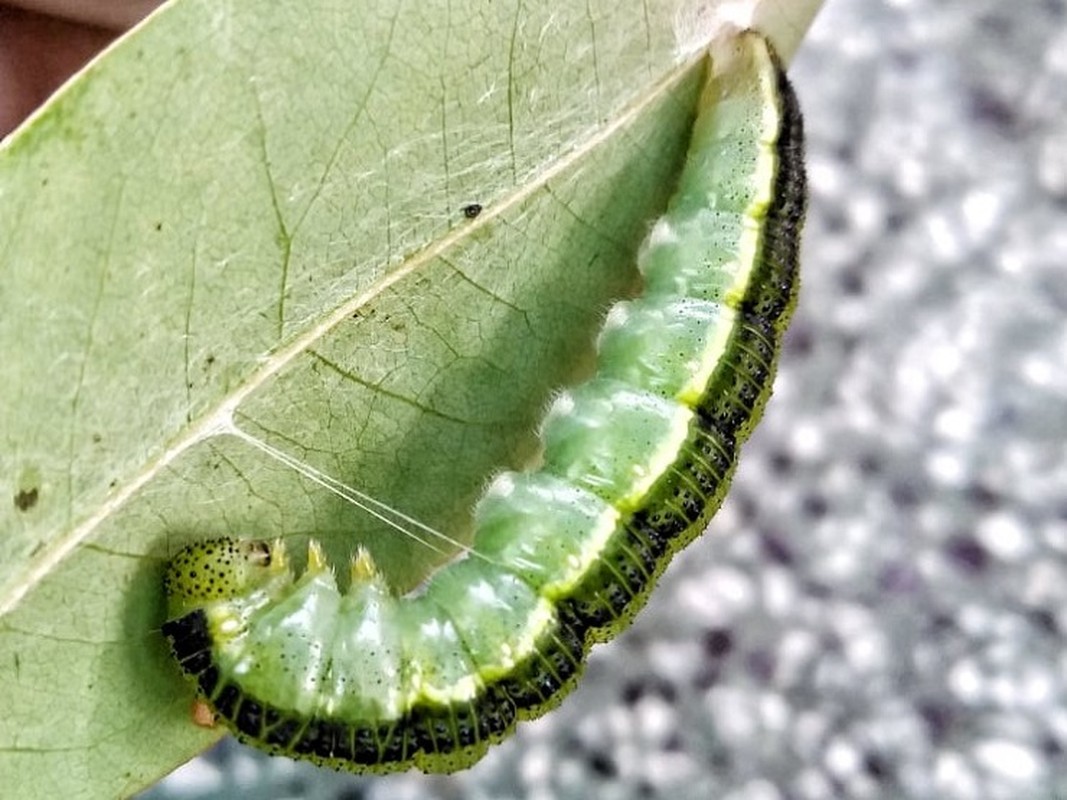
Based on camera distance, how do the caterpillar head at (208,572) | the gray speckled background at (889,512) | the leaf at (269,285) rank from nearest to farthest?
A: the leaf at (269,285), the caterpillar head at (208,572), the gray speckled background at (889,512)

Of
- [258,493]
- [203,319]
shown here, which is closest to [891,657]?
[258,493]

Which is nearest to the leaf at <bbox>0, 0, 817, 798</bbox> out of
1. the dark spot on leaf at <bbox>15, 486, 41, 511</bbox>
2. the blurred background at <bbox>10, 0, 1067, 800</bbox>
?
the dark spot on leaf at <bbox>15, 486, 41, 511</bbox>

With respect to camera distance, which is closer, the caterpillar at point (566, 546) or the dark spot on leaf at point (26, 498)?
the dark spot on leaf at point (26, 498)

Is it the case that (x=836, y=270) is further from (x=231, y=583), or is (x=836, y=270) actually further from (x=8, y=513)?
(x=8, y=513)

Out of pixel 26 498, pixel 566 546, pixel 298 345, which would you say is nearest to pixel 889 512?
pixel 566 546

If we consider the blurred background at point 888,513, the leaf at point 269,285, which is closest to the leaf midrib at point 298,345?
the leaf at point 269,285

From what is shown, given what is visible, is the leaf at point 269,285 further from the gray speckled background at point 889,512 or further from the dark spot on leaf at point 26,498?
the gray speckled background at point 889,512

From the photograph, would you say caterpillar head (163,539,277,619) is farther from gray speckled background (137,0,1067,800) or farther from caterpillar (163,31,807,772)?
gray speckled background (137,0,1067,800)
